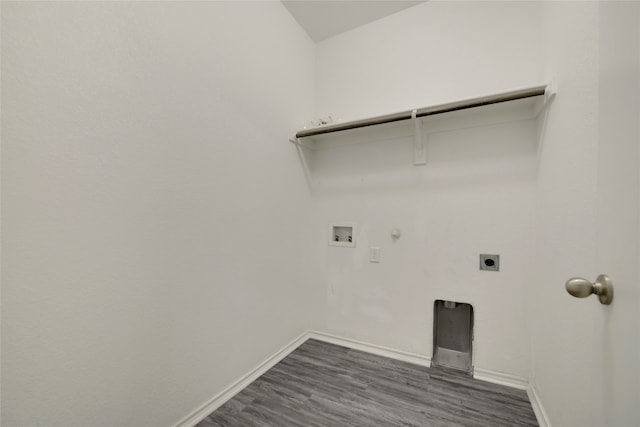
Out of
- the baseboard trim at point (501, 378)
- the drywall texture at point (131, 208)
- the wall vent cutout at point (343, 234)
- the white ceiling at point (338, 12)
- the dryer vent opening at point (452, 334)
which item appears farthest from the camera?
the wall vent cutout at point (343, 234)

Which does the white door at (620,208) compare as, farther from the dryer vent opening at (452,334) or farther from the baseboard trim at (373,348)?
the baseboard trim at (373,348)

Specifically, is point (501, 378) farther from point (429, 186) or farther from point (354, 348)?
point (429, 186)

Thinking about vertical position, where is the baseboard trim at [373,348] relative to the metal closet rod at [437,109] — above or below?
below

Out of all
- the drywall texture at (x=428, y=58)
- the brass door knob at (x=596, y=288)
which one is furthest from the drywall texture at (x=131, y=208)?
the brass door knob at (x=596, y=288)

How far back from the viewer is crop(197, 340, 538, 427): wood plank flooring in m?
1.33

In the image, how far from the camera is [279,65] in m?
1.95

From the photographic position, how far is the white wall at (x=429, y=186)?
64.9 inches

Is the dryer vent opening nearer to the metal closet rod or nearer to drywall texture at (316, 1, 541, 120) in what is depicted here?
the metal closet rod

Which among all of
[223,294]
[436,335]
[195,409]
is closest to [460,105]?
[436,335]

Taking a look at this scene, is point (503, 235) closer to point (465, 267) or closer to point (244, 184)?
point (465, 267)

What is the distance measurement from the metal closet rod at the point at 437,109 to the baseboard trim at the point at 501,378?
173 cm

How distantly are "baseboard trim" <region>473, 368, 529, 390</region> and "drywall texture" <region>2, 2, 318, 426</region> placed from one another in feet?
4.90

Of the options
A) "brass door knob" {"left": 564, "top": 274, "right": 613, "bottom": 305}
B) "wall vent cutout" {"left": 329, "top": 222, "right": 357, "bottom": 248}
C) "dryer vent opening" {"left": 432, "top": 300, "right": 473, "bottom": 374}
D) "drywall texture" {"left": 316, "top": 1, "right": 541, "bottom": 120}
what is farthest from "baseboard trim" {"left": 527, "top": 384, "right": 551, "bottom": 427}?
"drywall texture" {"left": 316, "top": 1, "right": 541, "bottom": 120}

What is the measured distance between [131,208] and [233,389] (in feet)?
4.01
